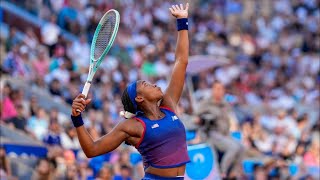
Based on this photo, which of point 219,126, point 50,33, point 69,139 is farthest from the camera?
point 50,33

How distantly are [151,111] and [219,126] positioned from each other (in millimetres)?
5205

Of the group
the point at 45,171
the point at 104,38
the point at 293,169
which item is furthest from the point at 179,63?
the point at 293,169

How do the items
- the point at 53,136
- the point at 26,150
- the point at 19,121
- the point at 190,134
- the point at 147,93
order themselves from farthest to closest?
the point at 19,121 < the point at 26,150 < the point at 53,136 < the point at 190,134 < the point at 147,93

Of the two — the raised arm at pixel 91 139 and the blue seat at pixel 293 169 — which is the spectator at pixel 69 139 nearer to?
the blue seat at pixel 293 169

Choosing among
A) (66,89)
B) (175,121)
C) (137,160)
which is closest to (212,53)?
(66,89)

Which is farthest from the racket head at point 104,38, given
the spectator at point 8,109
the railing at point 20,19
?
the railing at point 20,19

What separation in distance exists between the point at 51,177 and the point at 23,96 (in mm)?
4121

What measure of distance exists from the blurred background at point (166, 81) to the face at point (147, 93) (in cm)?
321

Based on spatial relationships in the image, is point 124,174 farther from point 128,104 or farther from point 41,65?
point 41,65

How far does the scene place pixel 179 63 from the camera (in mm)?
9320

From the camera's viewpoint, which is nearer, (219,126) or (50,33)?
(219,126)

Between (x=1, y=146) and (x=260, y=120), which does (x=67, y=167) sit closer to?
(x=1, y=146)

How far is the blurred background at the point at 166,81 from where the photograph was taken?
1424cm

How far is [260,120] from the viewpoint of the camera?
68.8ft
